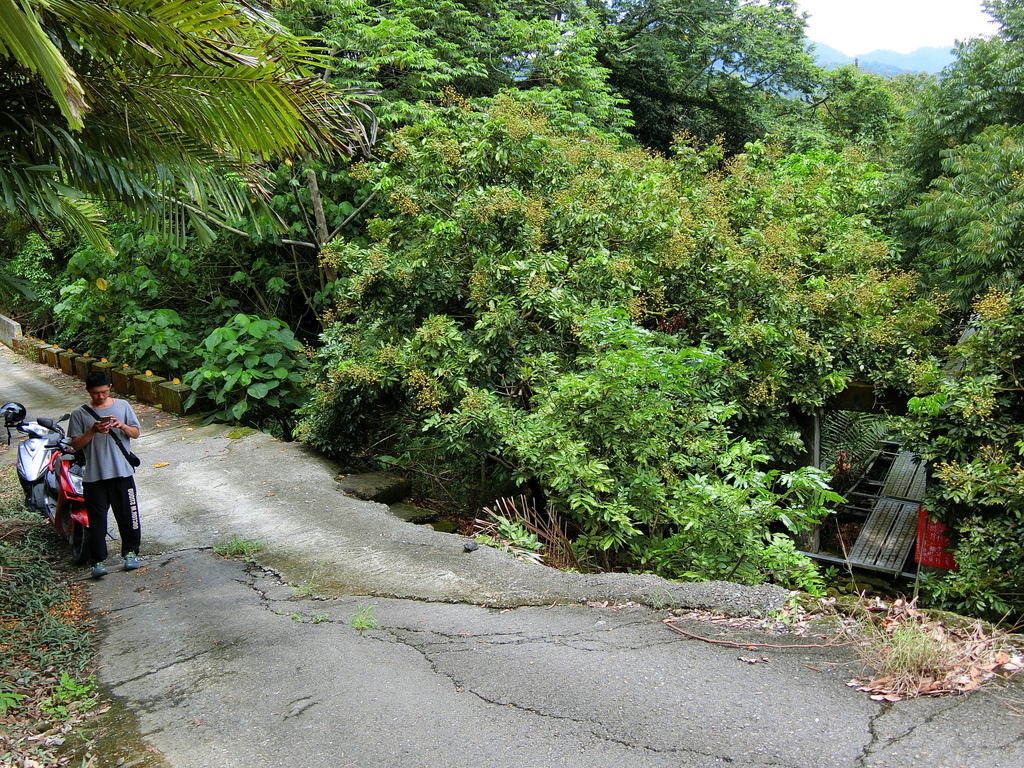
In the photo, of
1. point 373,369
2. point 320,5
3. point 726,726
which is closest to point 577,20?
point 320,5

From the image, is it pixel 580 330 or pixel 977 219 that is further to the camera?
pixel 977 219

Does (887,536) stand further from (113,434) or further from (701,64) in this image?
(701,64)

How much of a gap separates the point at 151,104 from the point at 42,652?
3.22 meters

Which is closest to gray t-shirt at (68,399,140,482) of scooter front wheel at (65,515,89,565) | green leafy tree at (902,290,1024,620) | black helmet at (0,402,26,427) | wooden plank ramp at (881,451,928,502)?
scooter front wheel at (65,515,89,565)

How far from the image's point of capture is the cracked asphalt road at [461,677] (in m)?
3.08

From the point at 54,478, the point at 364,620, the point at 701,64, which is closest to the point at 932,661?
the point at 364,620

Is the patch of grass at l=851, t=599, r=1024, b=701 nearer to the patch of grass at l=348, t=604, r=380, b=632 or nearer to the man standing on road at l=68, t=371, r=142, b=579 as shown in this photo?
the patch of grass at l=348, t=604, r=380, b=632

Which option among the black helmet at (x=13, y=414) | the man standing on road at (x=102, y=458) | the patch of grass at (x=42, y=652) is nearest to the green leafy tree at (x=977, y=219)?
the man standing on road at (x=102, y=458)

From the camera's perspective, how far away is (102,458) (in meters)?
5.34

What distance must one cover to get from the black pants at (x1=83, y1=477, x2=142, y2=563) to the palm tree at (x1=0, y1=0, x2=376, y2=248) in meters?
1.85

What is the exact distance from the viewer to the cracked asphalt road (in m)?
3.08

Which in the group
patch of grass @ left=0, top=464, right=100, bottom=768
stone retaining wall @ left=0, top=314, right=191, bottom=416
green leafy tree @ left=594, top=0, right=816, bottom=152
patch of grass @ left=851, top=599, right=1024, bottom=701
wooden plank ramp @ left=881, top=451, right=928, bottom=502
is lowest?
wooden plank ramp @ left=881, top=451, right=928, bottom=502

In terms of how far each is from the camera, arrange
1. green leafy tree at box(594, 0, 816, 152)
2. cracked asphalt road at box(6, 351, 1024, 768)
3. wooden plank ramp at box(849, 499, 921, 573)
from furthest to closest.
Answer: green leafy tree at box(594, 0, 816, 152) → wooden plank ramp at box(849, 499, 921, 573) → cracked asphalt road at box(6, 351, 1024, 768)

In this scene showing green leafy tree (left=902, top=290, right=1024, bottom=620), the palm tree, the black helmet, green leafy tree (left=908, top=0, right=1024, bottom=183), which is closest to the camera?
the palm tree
